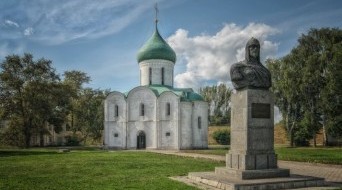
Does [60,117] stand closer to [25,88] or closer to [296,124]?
[25,88]

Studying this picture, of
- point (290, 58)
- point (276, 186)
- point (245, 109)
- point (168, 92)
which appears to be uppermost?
point (290, 58)

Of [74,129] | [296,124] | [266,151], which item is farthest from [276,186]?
[74,129]

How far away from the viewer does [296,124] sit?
43719 mm

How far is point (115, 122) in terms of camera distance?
43.2 meters

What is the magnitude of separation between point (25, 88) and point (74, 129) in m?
17.3

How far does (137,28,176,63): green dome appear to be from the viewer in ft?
147

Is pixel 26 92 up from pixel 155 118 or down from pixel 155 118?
up

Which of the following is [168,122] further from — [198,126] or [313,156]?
[313,156]

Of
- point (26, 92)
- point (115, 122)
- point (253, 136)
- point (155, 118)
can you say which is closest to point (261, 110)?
point (253, 136)

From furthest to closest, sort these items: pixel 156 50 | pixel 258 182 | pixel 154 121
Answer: pixel 156 50 → pixel 154 121 → pixel 258 182

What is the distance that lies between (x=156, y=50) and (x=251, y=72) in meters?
33.8

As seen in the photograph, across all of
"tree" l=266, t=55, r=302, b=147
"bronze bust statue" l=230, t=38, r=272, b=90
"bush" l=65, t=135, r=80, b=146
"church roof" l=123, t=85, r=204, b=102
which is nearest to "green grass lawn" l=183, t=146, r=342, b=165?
"bronze bust statue" l=230, t=38, r=272, b=90

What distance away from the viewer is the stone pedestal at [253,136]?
1103 centimetres

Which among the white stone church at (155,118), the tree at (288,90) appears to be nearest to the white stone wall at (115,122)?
the white stone church at (155,118)
